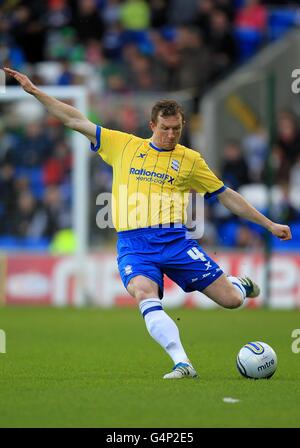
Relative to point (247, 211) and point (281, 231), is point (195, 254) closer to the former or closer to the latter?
point (247, 211)

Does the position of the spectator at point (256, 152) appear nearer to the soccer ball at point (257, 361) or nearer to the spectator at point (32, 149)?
the spectator at point (32, 149)

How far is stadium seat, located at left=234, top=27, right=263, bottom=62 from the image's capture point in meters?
23.5

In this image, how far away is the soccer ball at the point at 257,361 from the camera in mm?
9219

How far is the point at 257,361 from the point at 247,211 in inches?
54.5

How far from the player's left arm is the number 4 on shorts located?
566mm

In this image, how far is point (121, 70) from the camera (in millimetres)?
22312

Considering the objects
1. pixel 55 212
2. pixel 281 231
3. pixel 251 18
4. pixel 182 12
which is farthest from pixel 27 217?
pixel 281 231

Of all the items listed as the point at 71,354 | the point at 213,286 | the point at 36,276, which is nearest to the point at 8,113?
the point at 36,276

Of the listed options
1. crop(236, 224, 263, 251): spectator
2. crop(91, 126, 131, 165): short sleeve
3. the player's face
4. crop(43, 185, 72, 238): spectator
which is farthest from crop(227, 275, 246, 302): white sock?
crop(43, 185, 72, 238): spectator

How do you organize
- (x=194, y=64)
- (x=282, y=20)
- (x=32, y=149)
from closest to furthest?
(x=32, y=149), (x=194, y=64), (x=282, y=20)

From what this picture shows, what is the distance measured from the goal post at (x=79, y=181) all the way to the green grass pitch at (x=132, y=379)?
3.12 m

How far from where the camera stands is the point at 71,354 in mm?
11727

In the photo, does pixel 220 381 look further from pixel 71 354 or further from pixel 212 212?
pixel 212 212

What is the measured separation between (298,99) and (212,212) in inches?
139
